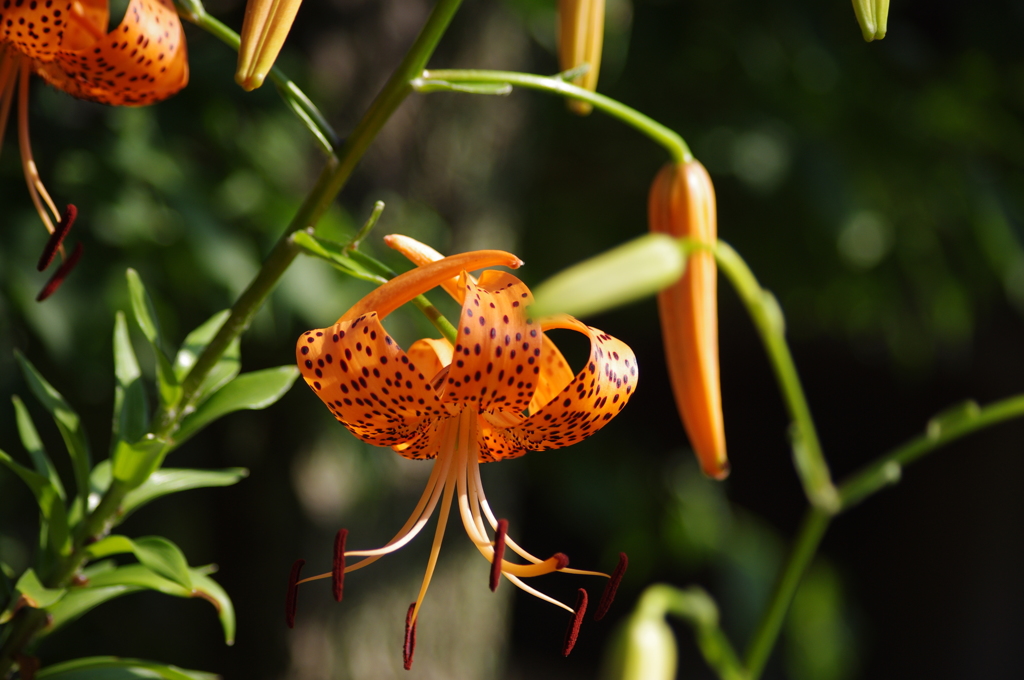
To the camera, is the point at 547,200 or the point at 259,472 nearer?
the point at 259,472

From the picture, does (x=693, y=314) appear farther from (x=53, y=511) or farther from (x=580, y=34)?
(x=53, y=511)

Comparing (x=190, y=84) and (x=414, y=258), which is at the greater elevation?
(x=414, y=258)

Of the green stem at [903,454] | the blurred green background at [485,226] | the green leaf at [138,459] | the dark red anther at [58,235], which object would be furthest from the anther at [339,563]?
the blurred green background at [485,226]

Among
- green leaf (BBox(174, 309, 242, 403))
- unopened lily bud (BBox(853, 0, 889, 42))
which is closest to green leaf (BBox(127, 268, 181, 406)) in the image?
green leaf (BBox(174, 309, 242, 403))

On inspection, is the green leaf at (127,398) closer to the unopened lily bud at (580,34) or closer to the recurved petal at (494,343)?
the recurved petal at (494,343)

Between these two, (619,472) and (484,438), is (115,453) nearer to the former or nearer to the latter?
(484,438)

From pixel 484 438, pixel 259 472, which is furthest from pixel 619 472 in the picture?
pixel 484 438

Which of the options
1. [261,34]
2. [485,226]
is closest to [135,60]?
[261,34]
